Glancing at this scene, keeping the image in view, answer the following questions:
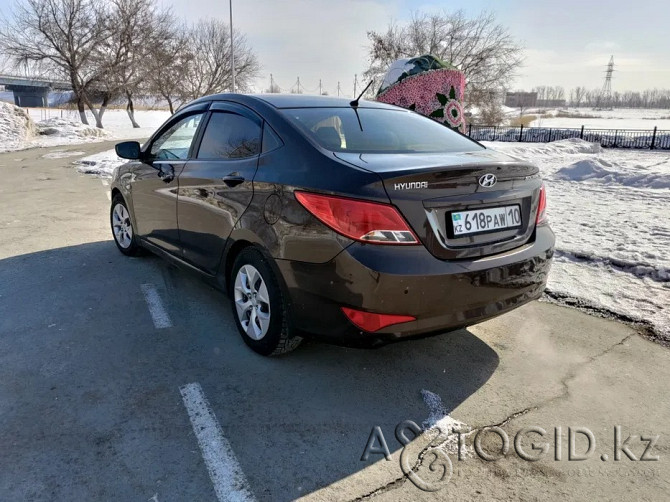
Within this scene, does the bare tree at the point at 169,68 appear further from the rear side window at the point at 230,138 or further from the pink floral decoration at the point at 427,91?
the rear side window at the point at 230,138

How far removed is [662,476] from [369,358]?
165 cm

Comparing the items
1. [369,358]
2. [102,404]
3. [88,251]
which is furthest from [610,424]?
[88,251]

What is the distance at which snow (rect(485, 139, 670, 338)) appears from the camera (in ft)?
13.6

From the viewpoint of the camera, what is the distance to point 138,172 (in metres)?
4.66

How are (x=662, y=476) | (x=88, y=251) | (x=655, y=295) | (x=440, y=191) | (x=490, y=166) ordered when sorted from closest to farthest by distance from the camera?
(x=662, y=476) < (x=440, y=191) < (x=490, y=166) < (x=655, y=295) < (x=88, y=251)

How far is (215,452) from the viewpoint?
2277 mm

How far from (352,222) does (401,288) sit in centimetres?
41

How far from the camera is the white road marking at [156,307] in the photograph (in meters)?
3.64

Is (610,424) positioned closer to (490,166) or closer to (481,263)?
(481,263)

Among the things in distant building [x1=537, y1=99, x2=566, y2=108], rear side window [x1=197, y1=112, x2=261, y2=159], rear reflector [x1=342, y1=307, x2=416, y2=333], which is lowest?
rear reflector [x1=342, y1=307, x2=416, y2=333]

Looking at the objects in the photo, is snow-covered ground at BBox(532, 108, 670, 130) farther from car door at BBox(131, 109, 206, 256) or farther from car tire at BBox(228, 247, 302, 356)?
car tire at BBox(228, 247, 302, 356)

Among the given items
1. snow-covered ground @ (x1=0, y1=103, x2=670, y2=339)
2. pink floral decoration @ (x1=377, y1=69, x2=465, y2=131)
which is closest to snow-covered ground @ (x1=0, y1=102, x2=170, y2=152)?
snow-covered ground @ (x1=0, y1=103, x2=670, y2=339)

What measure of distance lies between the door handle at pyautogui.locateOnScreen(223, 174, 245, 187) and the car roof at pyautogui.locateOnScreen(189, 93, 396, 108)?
563 millimetres

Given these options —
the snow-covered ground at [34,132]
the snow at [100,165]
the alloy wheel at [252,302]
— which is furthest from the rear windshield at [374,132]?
the snow-covered ground at [34,132]
